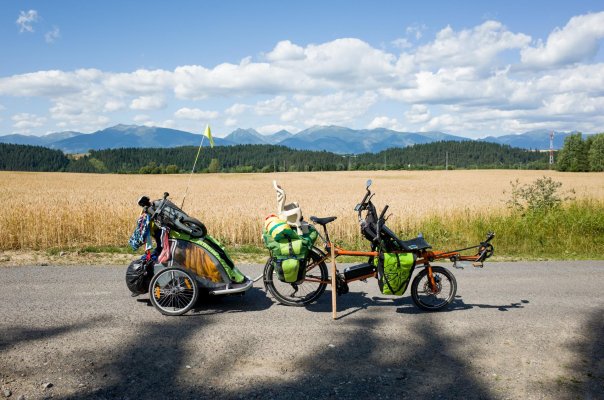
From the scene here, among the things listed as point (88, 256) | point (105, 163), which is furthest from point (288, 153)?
point (88, 256)

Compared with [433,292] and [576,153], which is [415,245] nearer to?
[433,292]

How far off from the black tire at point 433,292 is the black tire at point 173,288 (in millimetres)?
3318

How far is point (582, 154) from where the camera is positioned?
3713 inches

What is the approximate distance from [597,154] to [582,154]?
3014 millimetres

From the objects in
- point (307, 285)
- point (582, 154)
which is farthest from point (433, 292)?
point (582, 154)

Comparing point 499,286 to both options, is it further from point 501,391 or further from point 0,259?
point 0,259

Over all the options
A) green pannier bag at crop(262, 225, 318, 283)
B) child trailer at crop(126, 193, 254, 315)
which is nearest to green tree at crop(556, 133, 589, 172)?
green pannier bag at crop(262, 225, 318, 283)

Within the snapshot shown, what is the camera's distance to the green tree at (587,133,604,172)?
91000 millimetres

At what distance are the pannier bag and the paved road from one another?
63 centimetres

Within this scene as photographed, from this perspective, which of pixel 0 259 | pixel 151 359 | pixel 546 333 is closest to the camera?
pixel 151 359

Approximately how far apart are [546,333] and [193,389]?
4.60 metres

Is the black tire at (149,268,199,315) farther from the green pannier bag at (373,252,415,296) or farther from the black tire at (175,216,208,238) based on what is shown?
the green pannier bag at (373,252,415,296)

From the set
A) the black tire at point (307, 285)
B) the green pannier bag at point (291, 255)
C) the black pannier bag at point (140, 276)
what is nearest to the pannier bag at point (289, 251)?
the green pannier bag at point (291, 255)

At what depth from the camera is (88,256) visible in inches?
445
